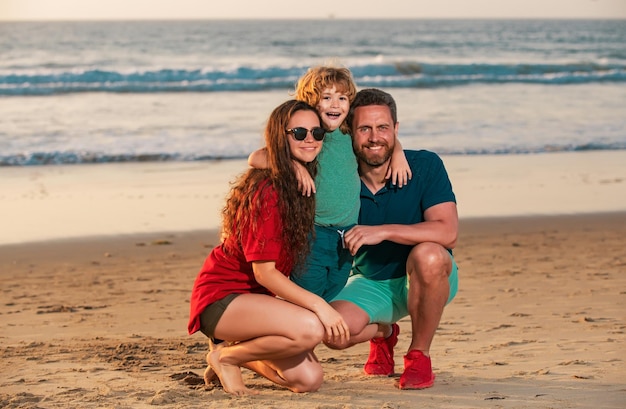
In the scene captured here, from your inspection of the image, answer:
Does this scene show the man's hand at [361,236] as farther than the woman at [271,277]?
Yes

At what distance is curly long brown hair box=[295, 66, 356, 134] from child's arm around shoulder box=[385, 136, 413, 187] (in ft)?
0.86

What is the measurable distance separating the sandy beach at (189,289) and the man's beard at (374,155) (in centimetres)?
101

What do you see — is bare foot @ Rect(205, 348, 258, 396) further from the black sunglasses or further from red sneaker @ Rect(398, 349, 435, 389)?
the black sunglasses

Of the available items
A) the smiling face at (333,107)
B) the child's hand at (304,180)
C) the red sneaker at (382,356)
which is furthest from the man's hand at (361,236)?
the red sneaker at (382,356)

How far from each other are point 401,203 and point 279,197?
763 millimetres

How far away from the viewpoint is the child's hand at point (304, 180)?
4.08 m

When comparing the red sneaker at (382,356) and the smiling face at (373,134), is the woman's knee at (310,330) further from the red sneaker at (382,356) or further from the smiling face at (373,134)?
the smiling face at (373,134)

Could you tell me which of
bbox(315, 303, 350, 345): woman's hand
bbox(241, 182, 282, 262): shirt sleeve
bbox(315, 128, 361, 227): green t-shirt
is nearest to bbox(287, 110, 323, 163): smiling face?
bbox(315, 128, 361, 227): green t-shirt

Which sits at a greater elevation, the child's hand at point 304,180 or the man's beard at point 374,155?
the man's beard at point 374,155

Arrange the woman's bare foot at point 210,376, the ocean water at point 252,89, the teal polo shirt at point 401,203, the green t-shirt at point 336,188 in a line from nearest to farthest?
the green t-shirt at point 336,188 < the woman's bare foot at point 210,376 < the teal polo shirt at point 401,203 < the ocean water at point 252,89

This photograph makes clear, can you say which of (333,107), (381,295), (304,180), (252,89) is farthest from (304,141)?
(252,89)

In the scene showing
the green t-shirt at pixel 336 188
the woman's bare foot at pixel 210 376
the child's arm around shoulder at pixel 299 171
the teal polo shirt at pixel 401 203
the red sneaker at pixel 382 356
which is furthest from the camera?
the red sneaker at pixel 382 356

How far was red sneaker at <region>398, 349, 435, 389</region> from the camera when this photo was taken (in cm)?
433

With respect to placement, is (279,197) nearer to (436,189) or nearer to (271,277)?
(271,277)
